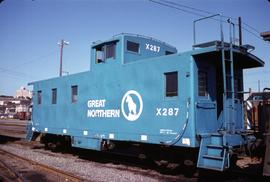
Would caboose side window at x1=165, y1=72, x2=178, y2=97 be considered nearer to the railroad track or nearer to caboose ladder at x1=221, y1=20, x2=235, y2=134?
caboose ladder at x1=221, y1=20, x2=235, y2=134

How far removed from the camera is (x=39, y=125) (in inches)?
660

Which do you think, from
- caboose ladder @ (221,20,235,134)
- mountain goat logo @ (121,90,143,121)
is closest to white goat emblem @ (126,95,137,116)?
mountain goat logo @ (121,90,143,121)

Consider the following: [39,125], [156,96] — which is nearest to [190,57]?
[156,96]

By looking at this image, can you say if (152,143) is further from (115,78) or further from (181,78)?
(115,78)

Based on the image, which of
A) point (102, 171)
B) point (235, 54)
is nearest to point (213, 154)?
point (235, 54)

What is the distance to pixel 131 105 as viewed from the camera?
1073 centimetres

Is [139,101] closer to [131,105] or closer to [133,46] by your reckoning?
[131,105]

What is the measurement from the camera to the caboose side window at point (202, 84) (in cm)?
925

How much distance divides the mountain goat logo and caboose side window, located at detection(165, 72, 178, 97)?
1.19m

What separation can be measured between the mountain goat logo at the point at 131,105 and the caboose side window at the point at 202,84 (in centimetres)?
211

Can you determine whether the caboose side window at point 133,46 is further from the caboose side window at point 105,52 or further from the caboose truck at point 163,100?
the caboose side window at point 105,52

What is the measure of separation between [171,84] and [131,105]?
6.21 feet

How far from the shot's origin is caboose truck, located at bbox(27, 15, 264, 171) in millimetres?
8734

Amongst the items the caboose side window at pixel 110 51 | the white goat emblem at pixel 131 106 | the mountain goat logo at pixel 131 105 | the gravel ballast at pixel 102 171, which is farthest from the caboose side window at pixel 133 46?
the gravel ballast at pixel 102 171
